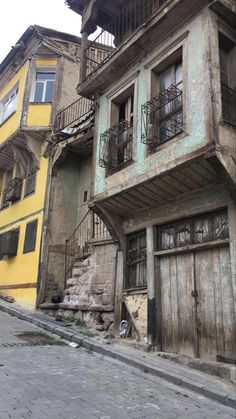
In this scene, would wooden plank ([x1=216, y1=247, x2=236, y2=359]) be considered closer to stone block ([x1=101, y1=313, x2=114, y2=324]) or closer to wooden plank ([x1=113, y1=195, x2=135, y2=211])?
wooden plank ([x1=113, y1=195, x2=135, y2=211])

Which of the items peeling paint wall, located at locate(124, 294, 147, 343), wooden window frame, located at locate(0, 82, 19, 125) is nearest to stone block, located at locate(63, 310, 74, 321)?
peeling paint wall, located at locate(124, 294, 147, 343)

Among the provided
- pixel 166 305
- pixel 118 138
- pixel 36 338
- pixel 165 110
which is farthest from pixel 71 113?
pixel 166 305

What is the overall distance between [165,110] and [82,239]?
621cm

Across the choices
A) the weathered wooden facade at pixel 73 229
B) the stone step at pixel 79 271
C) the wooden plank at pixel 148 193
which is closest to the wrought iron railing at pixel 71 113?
the weathered wooden facade at pixel 73 229

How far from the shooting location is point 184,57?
7.36 meters

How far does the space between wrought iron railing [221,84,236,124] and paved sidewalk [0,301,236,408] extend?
433 cm

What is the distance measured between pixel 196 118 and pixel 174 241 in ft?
8.17

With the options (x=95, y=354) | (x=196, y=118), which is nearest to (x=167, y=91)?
(x=196, y=118)

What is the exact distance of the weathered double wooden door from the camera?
6.41 m

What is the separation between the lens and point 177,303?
7.41 meters

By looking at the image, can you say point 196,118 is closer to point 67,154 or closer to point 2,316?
point 67,154

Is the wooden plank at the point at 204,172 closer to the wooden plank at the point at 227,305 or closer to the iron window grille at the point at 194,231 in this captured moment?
the iron window grille at the point at 194,231

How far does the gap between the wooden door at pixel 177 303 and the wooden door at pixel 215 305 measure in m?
0.23

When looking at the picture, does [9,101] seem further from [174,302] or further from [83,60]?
[174,302]
